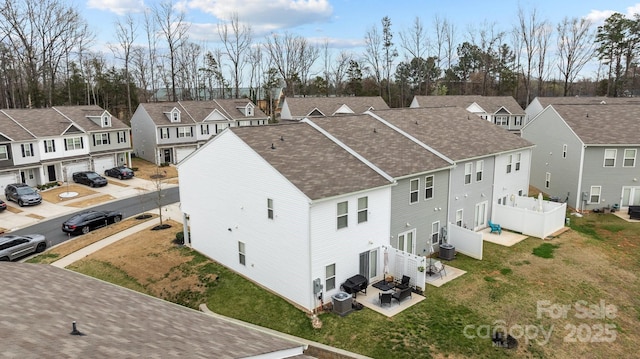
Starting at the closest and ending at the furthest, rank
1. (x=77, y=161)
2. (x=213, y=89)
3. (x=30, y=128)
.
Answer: (x=30, y=128) < (x=77, y=161) < (x=213, y=89)

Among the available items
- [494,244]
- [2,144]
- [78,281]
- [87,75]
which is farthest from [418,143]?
[87,75]

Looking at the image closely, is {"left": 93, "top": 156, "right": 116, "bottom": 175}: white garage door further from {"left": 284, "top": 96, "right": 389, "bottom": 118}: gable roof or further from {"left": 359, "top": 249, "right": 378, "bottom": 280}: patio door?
{"left": 359, "top": 249, "right": 378, "bottom": 280}: patio door

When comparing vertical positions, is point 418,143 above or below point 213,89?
below

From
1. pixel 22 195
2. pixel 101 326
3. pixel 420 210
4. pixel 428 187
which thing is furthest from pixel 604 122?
pixel 22 195

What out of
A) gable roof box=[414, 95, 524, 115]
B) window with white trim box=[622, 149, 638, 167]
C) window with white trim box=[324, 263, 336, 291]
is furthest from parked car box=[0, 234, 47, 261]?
gable roof box=[414, 95, 524, 115]

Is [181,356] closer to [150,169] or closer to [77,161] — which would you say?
[77,161]

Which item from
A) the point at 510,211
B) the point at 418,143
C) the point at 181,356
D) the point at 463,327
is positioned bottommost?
the point at 463,327
